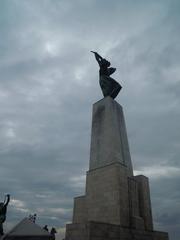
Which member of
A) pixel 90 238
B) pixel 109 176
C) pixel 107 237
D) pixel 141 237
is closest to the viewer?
pixel 90 238

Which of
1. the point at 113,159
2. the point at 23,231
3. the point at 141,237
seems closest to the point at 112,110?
the point at 113,159

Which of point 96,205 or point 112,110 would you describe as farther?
point 112,110

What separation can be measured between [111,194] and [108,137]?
12.2 ft

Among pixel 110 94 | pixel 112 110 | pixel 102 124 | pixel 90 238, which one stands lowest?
pixel 90 238

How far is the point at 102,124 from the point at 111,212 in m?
5.86

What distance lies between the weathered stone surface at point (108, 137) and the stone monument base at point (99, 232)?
12.1ft

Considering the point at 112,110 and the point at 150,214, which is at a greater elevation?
the point at 112,110

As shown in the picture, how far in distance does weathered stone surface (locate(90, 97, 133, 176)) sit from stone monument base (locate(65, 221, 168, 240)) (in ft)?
12.1

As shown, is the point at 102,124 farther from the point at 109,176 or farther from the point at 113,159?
the point at 109,176

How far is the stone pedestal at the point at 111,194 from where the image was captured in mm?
10716

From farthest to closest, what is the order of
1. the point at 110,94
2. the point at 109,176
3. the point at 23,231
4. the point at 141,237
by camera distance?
the point at 110,94, the point at 23,231, the point at 109,176, the point at 141,237

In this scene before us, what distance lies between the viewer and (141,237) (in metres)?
12.0

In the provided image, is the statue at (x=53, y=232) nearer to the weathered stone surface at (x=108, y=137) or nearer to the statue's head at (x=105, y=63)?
the weathered stone surface at (x=108, y=137)

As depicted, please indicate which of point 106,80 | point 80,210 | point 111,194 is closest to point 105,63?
point 106,80
